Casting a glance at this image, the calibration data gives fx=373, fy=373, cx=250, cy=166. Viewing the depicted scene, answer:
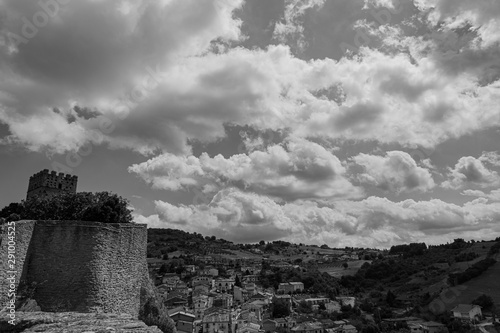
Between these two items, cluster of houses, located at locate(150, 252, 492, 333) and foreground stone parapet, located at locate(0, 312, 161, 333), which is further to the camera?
cluster of houses, located at locate(150, 252, 492, 333)

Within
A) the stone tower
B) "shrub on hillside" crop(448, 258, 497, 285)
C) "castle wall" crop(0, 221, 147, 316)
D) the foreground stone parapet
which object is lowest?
"shrub on hillside" crop(448, 258, 497, 285)

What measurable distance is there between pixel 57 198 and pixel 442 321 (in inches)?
3786

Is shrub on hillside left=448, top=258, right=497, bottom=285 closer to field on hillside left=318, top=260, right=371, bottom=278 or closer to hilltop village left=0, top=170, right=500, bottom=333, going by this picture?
hilltop village left=0, top=170, right=500, bottom=333

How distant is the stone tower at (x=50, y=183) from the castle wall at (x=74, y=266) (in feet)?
140

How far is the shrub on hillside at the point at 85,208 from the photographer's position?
67.2 feet

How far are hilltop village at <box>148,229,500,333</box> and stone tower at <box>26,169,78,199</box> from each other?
2759 centimetres

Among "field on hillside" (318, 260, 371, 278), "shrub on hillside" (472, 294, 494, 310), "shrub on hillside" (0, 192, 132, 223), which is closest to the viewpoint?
"shrub on hillside" (0, 192, 132, 223)

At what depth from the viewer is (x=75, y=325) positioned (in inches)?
287

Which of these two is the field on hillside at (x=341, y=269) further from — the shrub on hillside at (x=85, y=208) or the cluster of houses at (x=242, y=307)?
the shrub on hillside at (x=85, y=208)

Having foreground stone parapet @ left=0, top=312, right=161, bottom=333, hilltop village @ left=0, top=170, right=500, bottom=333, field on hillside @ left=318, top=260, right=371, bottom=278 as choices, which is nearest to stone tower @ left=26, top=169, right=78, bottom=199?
hilltop village @ left=0, top=170, right=500, bottom=333

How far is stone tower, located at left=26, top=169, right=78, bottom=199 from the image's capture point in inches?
2063

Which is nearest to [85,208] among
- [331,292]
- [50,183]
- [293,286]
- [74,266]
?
[74,266]

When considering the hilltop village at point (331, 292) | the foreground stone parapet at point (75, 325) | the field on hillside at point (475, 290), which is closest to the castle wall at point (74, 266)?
the foreground stone parapet at point (75, 325)

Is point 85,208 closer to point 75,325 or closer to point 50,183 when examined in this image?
point 75,325
